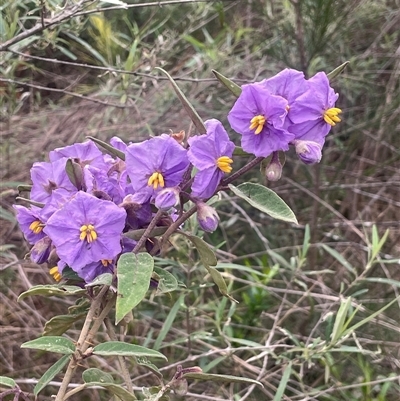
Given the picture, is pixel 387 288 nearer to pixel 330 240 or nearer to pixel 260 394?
pixel 330 240

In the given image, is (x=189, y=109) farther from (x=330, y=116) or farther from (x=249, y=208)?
(x=249, y=208)

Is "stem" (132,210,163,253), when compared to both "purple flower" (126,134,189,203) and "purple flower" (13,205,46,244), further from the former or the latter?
"purple flower" (13,205,46,244)

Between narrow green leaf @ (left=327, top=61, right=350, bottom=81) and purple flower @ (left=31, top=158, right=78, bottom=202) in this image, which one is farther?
purple flower @ (left=31, top=158, right=78, bottom=202)

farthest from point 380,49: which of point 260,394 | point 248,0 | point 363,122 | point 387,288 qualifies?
point 260,394

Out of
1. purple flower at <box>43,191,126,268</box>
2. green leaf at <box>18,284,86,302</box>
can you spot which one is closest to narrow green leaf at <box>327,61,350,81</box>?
purple flower at <box>43,191,126,268</box>

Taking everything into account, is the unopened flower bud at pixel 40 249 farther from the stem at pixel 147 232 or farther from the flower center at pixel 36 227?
the stem at pixel 147 232

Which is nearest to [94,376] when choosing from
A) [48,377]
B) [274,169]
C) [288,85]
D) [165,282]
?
[48,377]
